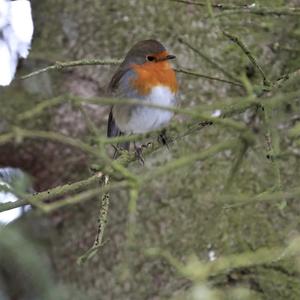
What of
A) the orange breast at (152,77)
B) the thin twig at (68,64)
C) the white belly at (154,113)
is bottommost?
the thin twig at (68,64)

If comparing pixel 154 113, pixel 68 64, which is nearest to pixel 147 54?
pixel 154 113

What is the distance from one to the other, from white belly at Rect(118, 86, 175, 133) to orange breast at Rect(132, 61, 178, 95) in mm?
22

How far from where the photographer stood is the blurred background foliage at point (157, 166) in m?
2.74

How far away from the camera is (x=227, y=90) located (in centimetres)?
306

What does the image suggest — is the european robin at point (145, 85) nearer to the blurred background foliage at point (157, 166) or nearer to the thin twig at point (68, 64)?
the blurred background foliage at point (157, 166)

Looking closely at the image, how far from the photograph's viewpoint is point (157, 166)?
2887 millimetres

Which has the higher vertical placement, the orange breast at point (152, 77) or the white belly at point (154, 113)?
the orange breast at point (152, 77)

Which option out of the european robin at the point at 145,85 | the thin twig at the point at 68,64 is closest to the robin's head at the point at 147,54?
the european robin at the point at 145,85

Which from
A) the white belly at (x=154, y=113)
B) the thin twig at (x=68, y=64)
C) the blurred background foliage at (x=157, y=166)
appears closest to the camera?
the thin twig at (x=68, y=64)

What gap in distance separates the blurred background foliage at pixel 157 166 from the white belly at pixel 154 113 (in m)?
0.17

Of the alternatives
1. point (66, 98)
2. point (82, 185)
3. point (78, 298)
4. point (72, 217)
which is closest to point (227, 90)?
point (72, 217)

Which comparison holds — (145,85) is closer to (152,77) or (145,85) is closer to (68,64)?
(152,77)

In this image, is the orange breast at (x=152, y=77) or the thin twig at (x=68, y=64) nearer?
the thin twig at (x=68, y=64)

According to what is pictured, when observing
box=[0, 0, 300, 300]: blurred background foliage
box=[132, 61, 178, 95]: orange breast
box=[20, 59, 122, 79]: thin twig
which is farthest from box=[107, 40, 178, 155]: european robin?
box=[20, 59, 122, 79]: thin twig
